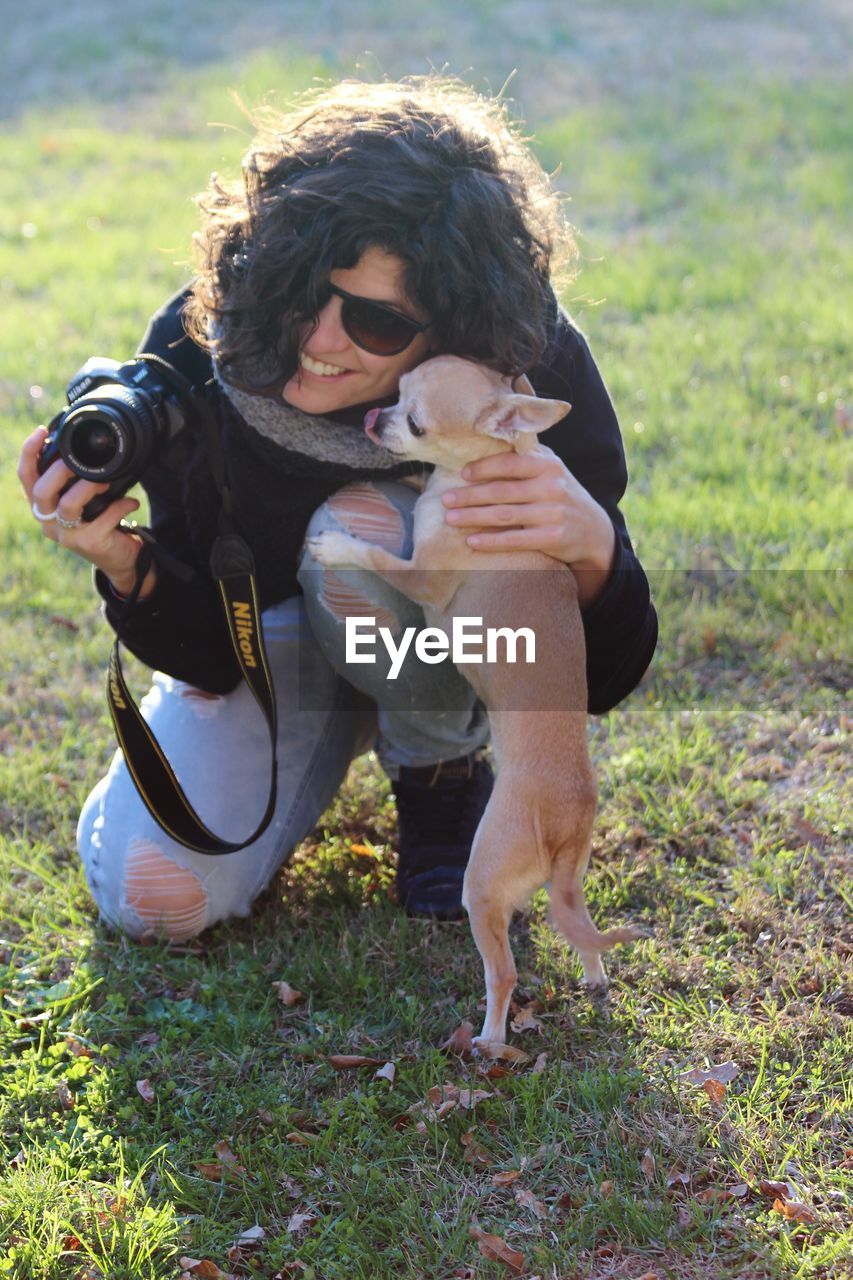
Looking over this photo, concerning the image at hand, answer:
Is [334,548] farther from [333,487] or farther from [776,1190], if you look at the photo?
[776,1190]

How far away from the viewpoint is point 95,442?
2.34 m

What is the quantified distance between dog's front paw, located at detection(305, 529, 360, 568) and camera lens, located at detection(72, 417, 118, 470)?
0.44 meters

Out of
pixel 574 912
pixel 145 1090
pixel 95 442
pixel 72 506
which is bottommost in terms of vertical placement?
pixel 145 1090

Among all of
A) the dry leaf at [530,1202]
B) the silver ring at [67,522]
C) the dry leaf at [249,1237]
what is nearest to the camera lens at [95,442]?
the silver ring at [67,522]

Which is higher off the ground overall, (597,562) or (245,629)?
(597,562)

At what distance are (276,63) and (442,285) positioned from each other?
6.99 meters

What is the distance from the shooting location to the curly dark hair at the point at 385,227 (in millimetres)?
2275

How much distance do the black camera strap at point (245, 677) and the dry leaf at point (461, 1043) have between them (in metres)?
0.55

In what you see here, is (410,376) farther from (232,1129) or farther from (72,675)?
(72,675)

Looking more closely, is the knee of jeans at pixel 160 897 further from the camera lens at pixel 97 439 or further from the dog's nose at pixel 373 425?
the dog's nose at pixel 373 425

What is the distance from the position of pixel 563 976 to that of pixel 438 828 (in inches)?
18.0

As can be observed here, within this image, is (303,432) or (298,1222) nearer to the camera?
(298,1222)

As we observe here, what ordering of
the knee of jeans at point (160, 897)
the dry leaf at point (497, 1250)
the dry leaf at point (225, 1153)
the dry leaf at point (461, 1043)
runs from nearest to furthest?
the dry leaf at point (497, 1250), the dry leaf at point (225, 1153), the dry leaf at point (461, 1043), the knee of jeans at point (160, 897)

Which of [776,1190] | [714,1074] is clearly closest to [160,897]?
[714,1074]
